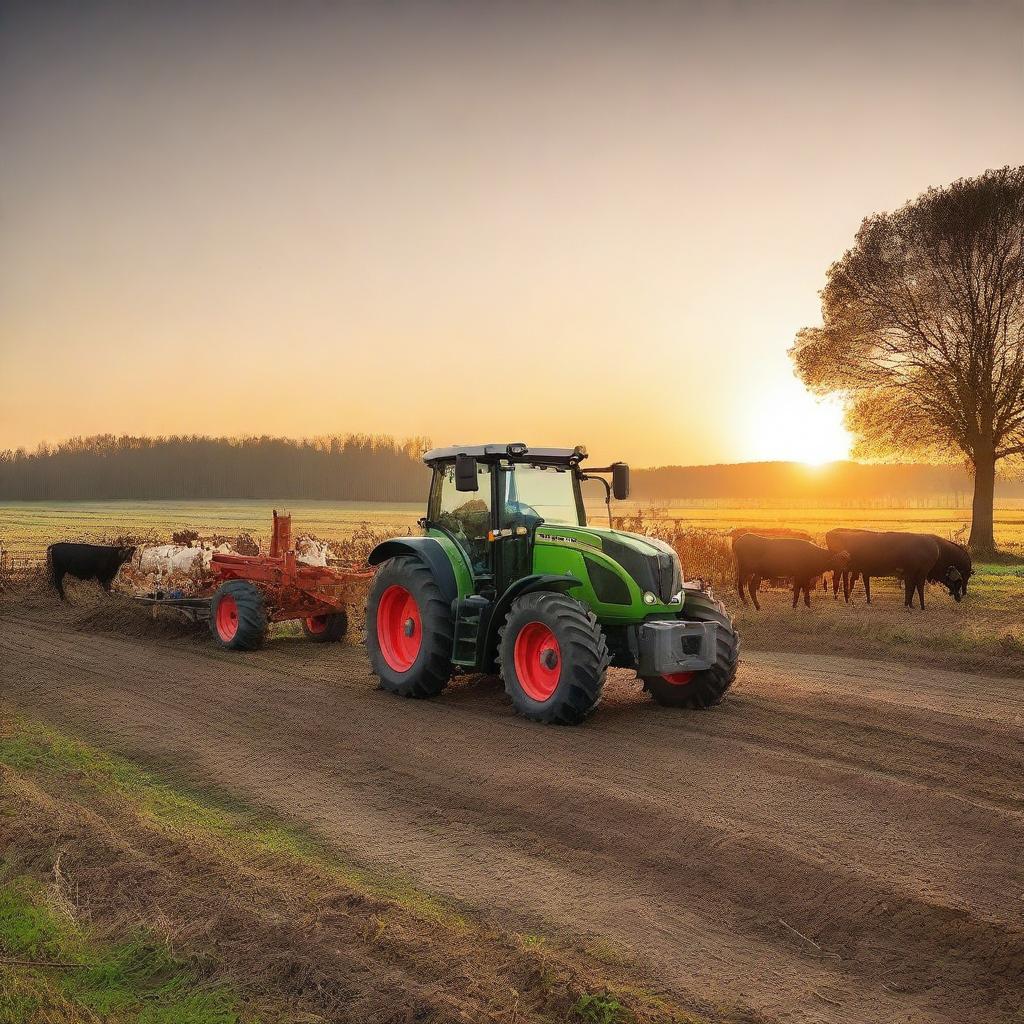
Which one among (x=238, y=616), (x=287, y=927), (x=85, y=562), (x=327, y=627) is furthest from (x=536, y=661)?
(x=85, y=562)

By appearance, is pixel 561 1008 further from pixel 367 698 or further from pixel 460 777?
pixel 367 698

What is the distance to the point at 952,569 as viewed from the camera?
1867 cm

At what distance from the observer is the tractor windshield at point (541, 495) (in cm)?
991

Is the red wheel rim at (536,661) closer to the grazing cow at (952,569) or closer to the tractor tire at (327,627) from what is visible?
the tractor tire at (327,627)

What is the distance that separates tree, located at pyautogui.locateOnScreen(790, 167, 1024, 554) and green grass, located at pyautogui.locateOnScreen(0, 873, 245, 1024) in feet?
85.0

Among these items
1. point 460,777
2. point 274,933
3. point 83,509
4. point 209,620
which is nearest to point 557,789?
point 460,777

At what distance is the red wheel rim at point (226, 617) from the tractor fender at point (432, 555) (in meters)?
3.16

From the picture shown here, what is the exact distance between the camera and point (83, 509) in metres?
68.1

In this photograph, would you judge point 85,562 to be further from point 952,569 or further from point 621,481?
point 952,569

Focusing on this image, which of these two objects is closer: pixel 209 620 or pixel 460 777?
pixel 460 777

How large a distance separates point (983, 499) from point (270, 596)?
21.1 meters

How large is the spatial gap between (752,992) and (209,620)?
10741mm

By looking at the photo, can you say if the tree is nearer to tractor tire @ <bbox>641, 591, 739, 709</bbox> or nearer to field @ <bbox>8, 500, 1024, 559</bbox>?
field @ <bbox>8, 500, 1024, 559</bbox>

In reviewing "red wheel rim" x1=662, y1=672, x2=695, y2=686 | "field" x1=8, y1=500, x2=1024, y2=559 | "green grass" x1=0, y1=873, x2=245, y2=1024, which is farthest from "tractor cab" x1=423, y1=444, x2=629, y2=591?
"field" x1=8, y1=500, x2=1024, y2=559
